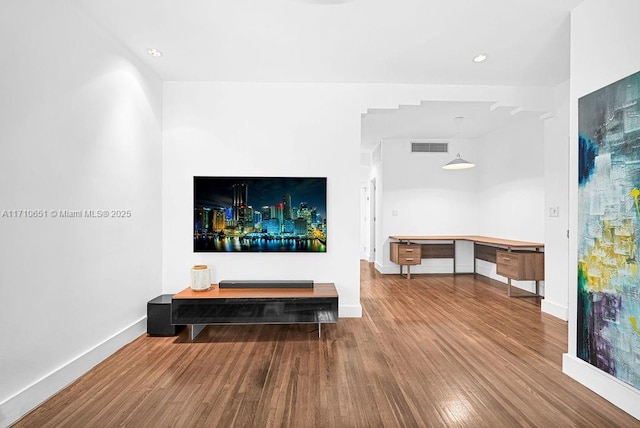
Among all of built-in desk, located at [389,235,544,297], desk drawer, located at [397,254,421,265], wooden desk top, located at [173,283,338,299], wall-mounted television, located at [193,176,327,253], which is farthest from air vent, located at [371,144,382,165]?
wooden desk top, located at [173,283,338,299]

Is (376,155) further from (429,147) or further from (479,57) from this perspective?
(479,57)

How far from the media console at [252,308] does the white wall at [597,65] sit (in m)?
1.84

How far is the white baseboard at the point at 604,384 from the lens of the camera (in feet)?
5.97

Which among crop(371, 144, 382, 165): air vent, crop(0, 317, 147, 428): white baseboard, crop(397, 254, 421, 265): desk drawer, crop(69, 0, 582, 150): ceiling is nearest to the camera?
crop(0, 317, 147, 428): white baseboard

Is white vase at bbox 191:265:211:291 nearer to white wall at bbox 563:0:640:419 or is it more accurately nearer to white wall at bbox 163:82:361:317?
white wall at bbox 163:82:361:317

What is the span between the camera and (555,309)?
3.62 metres

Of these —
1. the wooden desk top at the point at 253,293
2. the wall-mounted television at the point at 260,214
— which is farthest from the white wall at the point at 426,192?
the wooden desk top at the point at 253,293

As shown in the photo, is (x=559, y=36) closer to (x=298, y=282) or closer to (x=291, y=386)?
(x=298, y=282)

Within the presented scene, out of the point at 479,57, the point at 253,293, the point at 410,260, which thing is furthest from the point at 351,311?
the point at 479,57

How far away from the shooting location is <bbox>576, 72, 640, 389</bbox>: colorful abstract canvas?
1813mm

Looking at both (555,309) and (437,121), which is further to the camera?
(437,121)

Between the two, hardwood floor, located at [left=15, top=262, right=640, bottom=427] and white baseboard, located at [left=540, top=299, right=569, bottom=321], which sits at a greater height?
white baseboard, located at [left=540, top=299, right=569, bottom=321]

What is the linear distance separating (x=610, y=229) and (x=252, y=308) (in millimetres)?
2700

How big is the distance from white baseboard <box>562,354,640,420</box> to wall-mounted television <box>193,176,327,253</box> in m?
2.25
